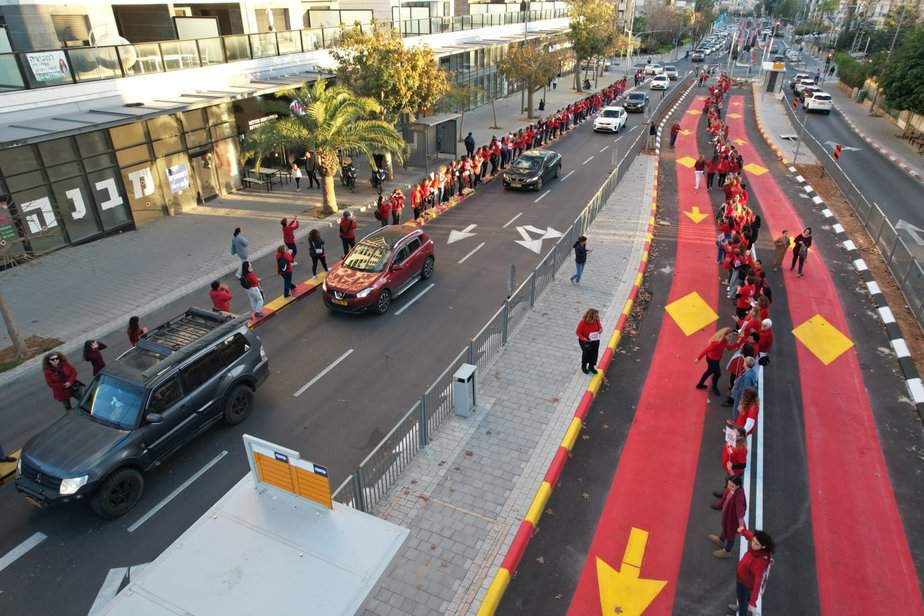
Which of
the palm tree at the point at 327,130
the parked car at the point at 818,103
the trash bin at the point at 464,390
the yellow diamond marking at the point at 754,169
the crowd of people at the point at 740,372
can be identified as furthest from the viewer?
the parked car at the point at 818,103

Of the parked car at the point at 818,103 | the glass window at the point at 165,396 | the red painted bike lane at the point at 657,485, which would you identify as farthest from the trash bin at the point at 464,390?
the parked car at the point at 818,103

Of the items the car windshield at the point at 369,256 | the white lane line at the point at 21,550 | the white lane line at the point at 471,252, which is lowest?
the white lane line at the point at 471,252

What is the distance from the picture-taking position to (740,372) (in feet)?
35.9

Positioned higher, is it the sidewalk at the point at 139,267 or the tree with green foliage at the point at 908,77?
the tree with green foliage at the point at 908,77

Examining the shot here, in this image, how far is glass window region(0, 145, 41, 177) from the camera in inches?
659

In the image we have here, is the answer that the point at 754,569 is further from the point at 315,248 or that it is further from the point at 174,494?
the point at 315,248

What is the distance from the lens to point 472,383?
1102 cm

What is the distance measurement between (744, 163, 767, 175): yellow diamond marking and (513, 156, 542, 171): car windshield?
39.2 feet

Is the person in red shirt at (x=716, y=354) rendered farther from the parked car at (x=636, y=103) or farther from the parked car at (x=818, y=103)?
the parked car at (x=818, y=103)

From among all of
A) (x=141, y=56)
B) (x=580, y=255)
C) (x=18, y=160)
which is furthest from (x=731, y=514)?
(x=141, y=56)

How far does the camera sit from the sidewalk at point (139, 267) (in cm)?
1492

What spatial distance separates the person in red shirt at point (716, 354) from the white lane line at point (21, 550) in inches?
468

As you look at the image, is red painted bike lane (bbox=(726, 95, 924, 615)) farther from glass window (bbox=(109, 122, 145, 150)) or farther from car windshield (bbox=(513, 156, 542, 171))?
glass window (bbox=(109, 122, 145, 150))

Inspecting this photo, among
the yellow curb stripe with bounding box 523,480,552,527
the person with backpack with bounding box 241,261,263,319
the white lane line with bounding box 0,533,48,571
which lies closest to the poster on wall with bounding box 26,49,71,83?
the person with backpack with bounding box 241,261,263,319
